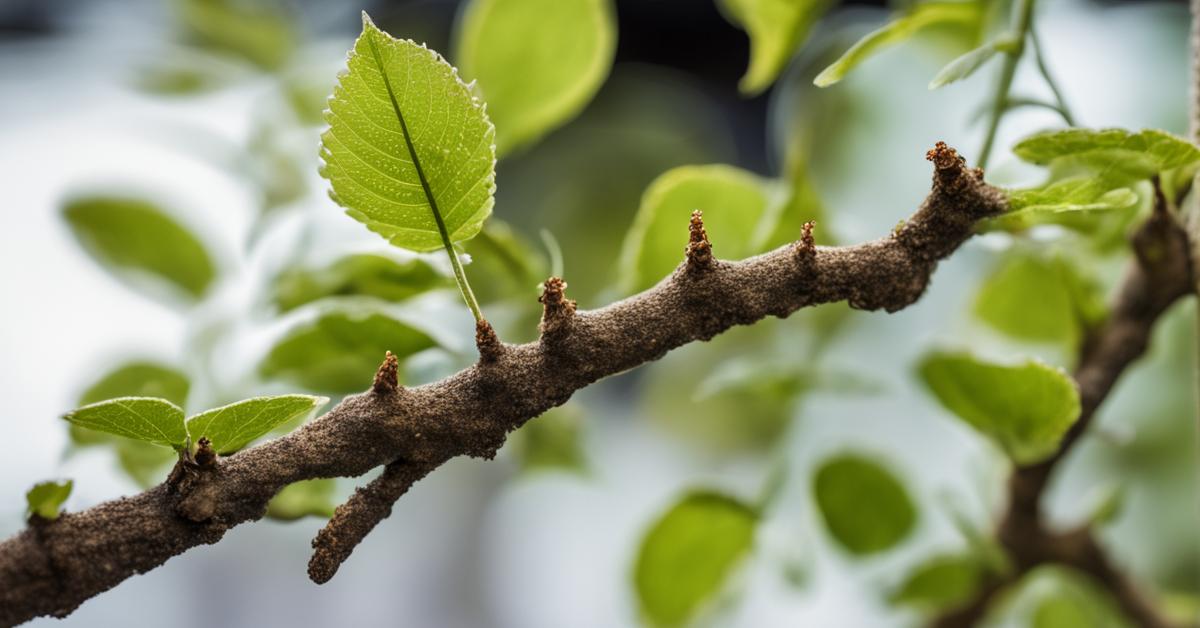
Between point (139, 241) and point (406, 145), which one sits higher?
point (139, 241)

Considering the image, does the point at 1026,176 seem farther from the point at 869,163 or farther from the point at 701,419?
the point at 701,419

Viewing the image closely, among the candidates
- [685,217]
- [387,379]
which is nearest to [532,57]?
[685,217]

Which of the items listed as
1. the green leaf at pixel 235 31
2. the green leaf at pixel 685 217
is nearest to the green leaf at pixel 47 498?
the green leaf at pixel 685 217

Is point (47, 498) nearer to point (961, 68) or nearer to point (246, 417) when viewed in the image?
point (246, 417)

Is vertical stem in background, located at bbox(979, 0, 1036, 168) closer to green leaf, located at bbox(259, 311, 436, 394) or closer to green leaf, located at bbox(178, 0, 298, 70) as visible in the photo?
green leaf, located at bbox(259, 311, 436, 394)

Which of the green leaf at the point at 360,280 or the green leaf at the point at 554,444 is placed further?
the green leaf at the point at 554,444

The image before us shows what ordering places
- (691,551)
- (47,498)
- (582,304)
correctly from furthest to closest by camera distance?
(582,304)
(691,551)
(47,498)

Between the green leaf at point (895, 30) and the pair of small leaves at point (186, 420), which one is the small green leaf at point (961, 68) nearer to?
the green leaf at point (895, 30)
